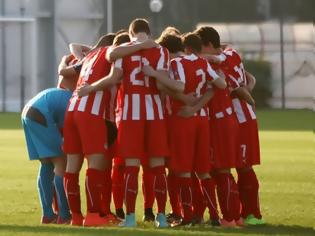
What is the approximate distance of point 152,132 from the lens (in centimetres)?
1055

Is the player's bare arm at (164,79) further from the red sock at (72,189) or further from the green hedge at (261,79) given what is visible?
the green hedge at (261,79)

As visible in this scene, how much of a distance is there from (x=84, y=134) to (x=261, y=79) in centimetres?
2995

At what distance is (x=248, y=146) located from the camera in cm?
1107

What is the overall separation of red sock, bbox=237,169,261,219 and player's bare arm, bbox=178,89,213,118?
907 millimetres

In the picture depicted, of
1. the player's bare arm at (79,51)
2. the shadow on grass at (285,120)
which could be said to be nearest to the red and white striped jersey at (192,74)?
the player's bare arm at (79,51)

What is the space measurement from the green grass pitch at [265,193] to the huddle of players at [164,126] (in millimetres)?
370

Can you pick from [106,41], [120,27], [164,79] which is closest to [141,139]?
[164,79]

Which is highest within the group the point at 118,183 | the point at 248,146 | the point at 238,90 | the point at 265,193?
the point at 238,90

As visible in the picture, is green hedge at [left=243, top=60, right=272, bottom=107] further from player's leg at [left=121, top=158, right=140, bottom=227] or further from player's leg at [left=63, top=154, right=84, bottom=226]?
player's leg at [left=121, top=158, right=140, bottom=227]

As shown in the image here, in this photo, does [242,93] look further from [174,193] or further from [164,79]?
[174,193]

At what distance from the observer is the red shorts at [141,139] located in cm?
1049

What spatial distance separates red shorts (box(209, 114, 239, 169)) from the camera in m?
10.8

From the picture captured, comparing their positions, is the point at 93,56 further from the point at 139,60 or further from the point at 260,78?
the point at 260,78

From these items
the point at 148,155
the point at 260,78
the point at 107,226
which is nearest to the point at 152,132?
the point at 148,155
